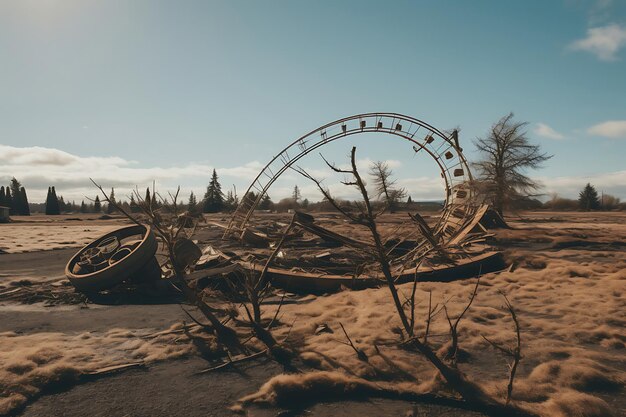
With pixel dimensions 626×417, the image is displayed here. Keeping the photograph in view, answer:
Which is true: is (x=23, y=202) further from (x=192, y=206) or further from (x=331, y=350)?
(x=331, y=350)

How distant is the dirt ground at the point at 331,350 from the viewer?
187 inches

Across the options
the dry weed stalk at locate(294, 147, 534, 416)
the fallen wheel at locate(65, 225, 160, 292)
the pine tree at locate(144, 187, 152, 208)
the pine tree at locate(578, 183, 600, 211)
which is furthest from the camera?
the pine tree at locate(578, 183, 600, 211)

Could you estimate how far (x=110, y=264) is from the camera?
37.0 feet

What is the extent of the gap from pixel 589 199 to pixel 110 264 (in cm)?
6715

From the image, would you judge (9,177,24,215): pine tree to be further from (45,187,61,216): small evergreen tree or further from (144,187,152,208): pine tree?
(144,187,152,208): pine tree

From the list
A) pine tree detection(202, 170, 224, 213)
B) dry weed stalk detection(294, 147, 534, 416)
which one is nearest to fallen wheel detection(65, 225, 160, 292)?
dry weed stalk detection(294, 147, 534, 416)

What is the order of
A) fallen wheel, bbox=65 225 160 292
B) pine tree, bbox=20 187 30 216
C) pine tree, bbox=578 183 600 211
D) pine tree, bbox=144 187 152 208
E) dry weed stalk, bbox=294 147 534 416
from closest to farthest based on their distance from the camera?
1. dry weed stalk, bbox=294 147 534 416
2. pine tree, bbox=144 187 152 208
3. fallen wheel, bbox=65 225 160 292
4. pine tree, bbox=578 183 600 211
5. pine tree, bbox=20 187 30 216

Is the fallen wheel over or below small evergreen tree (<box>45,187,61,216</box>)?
below

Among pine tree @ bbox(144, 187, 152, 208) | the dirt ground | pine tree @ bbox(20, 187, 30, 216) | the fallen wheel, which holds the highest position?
pine tree @ bbox(20, 187, 30, 216)

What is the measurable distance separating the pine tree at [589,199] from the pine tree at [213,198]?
60331 millimetres

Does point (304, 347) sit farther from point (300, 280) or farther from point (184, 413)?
point (300, 280)

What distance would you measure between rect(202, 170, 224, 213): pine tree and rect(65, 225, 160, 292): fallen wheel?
58791 mm

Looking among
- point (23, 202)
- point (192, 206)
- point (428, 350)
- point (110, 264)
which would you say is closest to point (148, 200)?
point (428, 350)

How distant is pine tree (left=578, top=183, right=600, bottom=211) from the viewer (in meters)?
57.3
